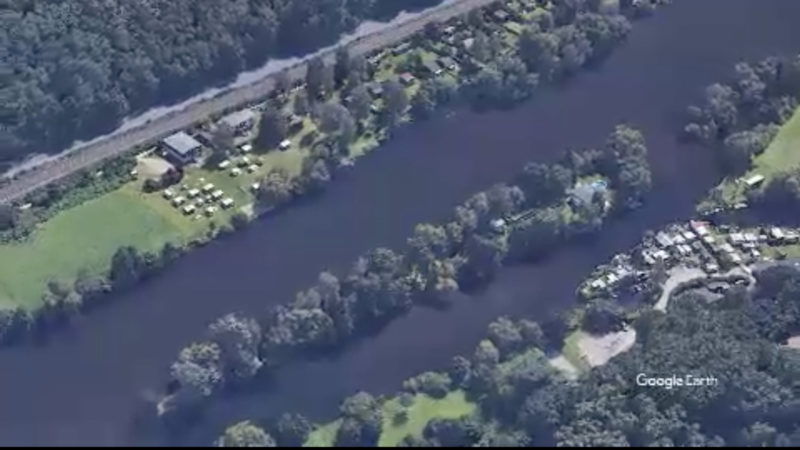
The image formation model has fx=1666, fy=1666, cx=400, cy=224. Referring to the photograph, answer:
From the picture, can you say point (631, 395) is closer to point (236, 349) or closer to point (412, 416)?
point (412, 416)

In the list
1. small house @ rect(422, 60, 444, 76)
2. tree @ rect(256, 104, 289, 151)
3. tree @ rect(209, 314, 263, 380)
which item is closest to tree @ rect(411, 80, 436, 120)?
small house @ rect(422, 60, 444, 76)

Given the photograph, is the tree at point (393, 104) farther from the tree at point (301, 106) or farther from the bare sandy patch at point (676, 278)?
the bare sandy patch at point (676, 278)

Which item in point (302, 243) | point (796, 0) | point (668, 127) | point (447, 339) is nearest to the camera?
point (447, 339)

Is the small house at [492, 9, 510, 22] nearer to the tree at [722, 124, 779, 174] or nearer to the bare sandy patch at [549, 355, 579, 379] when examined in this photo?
the tree at [722, 124, 779, 174]

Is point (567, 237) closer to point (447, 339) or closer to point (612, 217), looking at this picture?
point (612, 217)

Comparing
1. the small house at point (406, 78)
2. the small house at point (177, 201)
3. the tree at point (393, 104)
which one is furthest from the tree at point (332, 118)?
the small house at point (177, 201)

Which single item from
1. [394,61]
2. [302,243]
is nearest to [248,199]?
[302,243]

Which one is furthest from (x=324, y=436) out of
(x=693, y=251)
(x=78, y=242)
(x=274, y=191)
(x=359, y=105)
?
(x=359, y=105)
